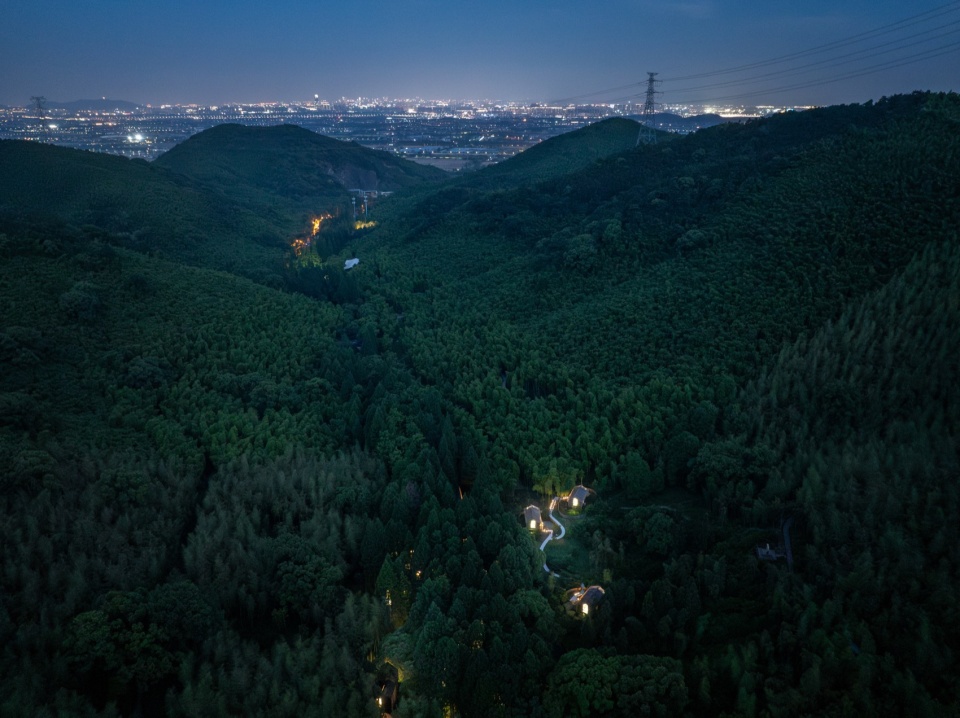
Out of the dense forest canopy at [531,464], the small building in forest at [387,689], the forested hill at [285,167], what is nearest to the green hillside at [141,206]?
the dense forest canopy at [531,464]

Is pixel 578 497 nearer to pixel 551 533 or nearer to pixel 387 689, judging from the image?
pixel 551 533

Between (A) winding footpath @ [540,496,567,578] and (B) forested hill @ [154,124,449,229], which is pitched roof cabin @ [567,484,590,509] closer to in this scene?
(A) winding footpath @ [540,496,567,578]

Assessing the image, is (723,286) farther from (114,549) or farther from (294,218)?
(294,218)

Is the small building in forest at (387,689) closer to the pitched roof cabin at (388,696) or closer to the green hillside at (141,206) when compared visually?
the pitched roof cabin at (388,696)

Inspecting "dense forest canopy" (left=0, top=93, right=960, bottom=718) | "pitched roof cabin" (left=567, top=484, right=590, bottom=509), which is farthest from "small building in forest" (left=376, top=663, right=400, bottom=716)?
"pitched roof cabin" (left=567, top=484, right=590, bottom=509)

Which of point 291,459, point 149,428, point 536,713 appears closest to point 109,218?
point 149,428

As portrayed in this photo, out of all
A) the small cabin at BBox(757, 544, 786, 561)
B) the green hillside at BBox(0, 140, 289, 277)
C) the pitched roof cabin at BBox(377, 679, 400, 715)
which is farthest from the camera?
the green hillside at BBox(0, 140, 289, 277)
